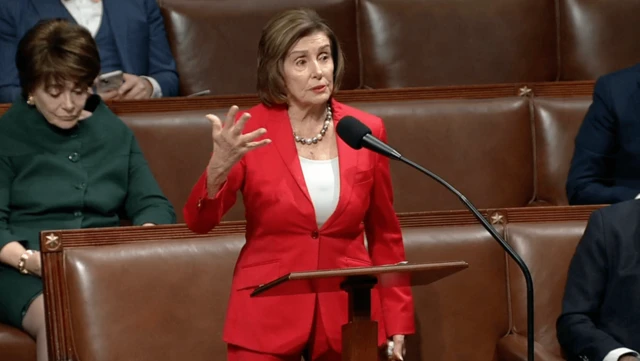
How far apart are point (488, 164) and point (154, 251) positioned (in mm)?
800

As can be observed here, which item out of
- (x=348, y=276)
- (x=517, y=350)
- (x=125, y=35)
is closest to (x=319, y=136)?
(x=348, y=276)

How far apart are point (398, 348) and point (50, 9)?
120 centimetres

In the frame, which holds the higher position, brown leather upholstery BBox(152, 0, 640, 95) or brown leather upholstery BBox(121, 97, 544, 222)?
brown leather upholstery BBox(152, 0, 640, 95)

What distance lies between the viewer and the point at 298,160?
1322 mm

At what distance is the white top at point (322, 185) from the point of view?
4.33ft

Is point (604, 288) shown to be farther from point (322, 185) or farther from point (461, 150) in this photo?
point (461, 150)

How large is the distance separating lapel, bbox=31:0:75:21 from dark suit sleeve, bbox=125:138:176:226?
468 mm

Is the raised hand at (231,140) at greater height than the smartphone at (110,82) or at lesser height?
greater

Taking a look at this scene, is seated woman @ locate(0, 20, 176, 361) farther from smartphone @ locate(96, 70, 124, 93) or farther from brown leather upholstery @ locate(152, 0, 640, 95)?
brown leather upholstery @ locate(152, 0, 640, 95)

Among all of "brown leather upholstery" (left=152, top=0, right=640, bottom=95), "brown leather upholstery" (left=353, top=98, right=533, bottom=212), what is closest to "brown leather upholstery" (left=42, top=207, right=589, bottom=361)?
"brown leather upholstery" (left=353, top=98, right=533, bottom=212)

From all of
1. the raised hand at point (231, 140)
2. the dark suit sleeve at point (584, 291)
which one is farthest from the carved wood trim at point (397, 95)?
the raised hand at point (231, 140)

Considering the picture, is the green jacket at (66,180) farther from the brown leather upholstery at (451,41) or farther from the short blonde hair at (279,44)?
the brown leather upholstery at (451,41)

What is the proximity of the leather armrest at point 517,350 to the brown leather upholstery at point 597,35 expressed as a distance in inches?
38.1

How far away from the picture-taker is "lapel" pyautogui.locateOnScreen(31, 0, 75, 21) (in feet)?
7.13
